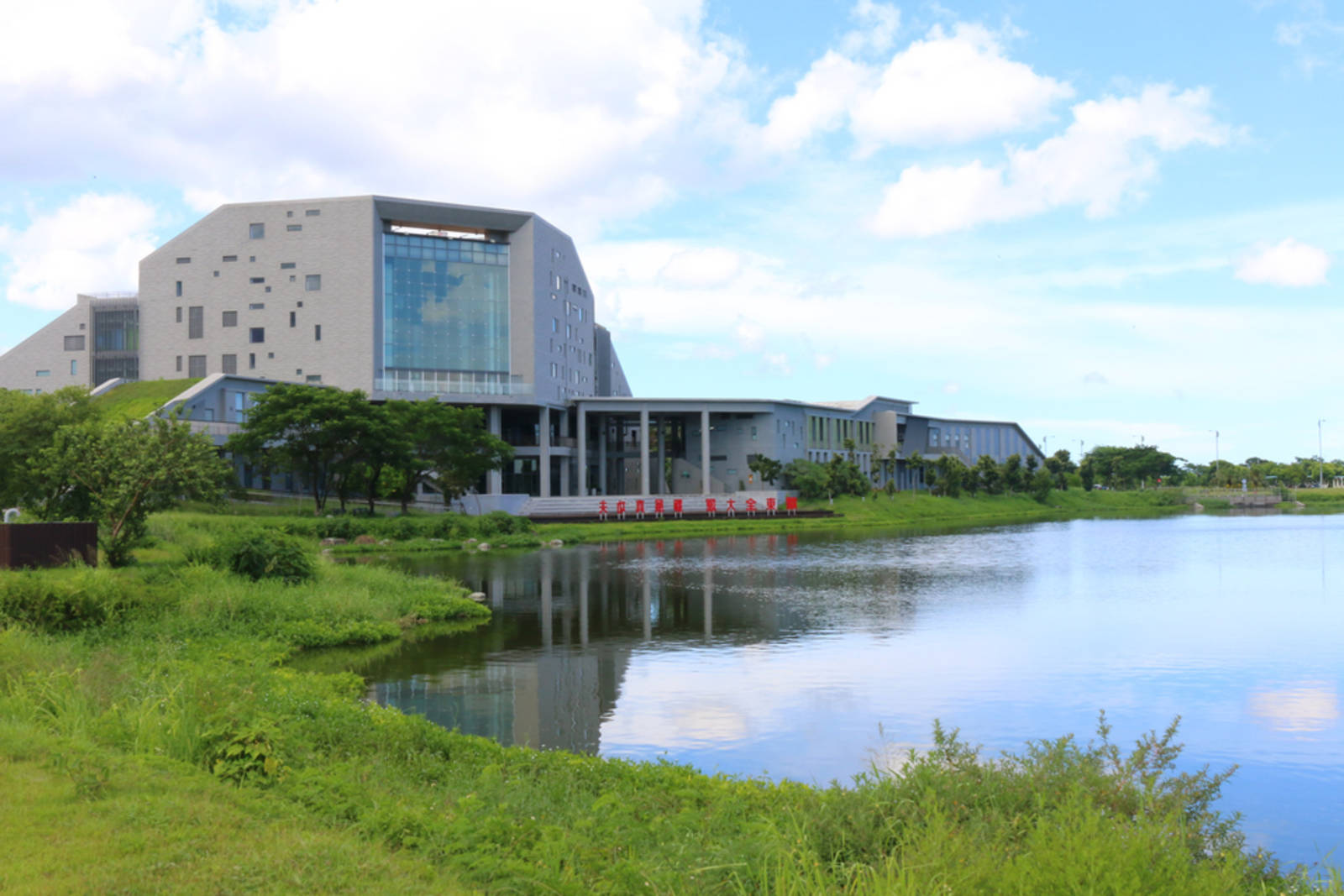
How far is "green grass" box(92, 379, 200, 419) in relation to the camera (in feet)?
200

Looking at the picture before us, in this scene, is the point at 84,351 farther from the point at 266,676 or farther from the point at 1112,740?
the point at 1112,740

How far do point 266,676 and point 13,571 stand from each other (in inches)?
337

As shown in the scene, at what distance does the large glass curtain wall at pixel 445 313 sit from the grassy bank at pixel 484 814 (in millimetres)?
63554

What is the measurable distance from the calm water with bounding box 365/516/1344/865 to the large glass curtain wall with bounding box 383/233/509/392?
4137cm

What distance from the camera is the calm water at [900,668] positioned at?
13.3 m

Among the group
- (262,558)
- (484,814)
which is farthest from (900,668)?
(262,558)

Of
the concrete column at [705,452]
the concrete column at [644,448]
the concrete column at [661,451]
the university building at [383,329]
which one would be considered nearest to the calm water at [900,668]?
the university building at [383,329]

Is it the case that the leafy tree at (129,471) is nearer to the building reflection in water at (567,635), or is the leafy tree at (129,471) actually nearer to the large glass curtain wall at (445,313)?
the building reflection in water at (567,635)

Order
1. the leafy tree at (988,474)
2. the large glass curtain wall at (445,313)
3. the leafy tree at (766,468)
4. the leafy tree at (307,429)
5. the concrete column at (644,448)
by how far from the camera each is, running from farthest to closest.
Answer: the leafy tree at (988,474) → the leafy tree at (766,468) → the concrete column at (644,448) → the large glass curtain wall at (445,313) → the leafy tree at (307,429)

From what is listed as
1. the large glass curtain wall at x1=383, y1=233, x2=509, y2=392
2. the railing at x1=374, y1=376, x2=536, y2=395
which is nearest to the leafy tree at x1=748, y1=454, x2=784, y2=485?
the railing at x1=374, y1=376, x2=536, y2=395

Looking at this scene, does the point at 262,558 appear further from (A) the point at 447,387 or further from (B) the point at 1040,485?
(B) the point at 1040,485

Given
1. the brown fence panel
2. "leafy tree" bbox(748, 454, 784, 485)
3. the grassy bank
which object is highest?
"leafy tree" bbox(748, 454, 784, 485)

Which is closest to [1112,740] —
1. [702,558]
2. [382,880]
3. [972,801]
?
[972,801]

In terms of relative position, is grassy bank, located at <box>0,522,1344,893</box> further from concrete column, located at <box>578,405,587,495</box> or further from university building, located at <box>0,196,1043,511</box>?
concrete column, located at <box>578,405,587,495</box>
